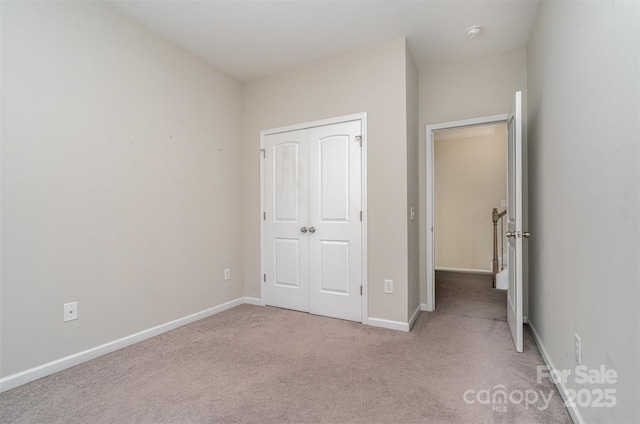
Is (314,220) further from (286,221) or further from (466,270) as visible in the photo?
(466,270)

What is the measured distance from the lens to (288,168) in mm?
3355

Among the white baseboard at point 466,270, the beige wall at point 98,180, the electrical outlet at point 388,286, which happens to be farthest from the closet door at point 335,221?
the white baseboard at point 466,270

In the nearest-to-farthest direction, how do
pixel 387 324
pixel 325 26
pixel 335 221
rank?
pixel 325 26 → pixel 387 324 → pixel 335 221

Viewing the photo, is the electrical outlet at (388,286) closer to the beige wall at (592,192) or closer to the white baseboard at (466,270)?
the beige wall at (592,192)

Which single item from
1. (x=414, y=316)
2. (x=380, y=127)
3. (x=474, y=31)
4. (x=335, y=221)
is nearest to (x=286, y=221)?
(x=335, y=221)

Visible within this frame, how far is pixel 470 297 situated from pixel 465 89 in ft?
8.07

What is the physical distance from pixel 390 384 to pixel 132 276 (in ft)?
6.94

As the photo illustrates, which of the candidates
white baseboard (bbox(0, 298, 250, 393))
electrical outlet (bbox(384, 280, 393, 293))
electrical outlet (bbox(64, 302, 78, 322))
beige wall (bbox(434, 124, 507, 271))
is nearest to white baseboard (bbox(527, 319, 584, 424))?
electrical outlet (bbox(384, 280, 393, 293))

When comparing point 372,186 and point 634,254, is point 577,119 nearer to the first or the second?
point 634,254

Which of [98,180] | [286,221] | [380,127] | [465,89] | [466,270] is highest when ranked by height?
[465,89]

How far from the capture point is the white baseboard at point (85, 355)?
5.99 feet

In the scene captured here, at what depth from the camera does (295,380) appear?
74.3 inches

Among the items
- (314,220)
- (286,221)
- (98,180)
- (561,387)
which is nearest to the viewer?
(561,387)

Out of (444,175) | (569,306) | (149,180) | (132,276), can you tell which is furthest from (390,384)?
(444,175)
